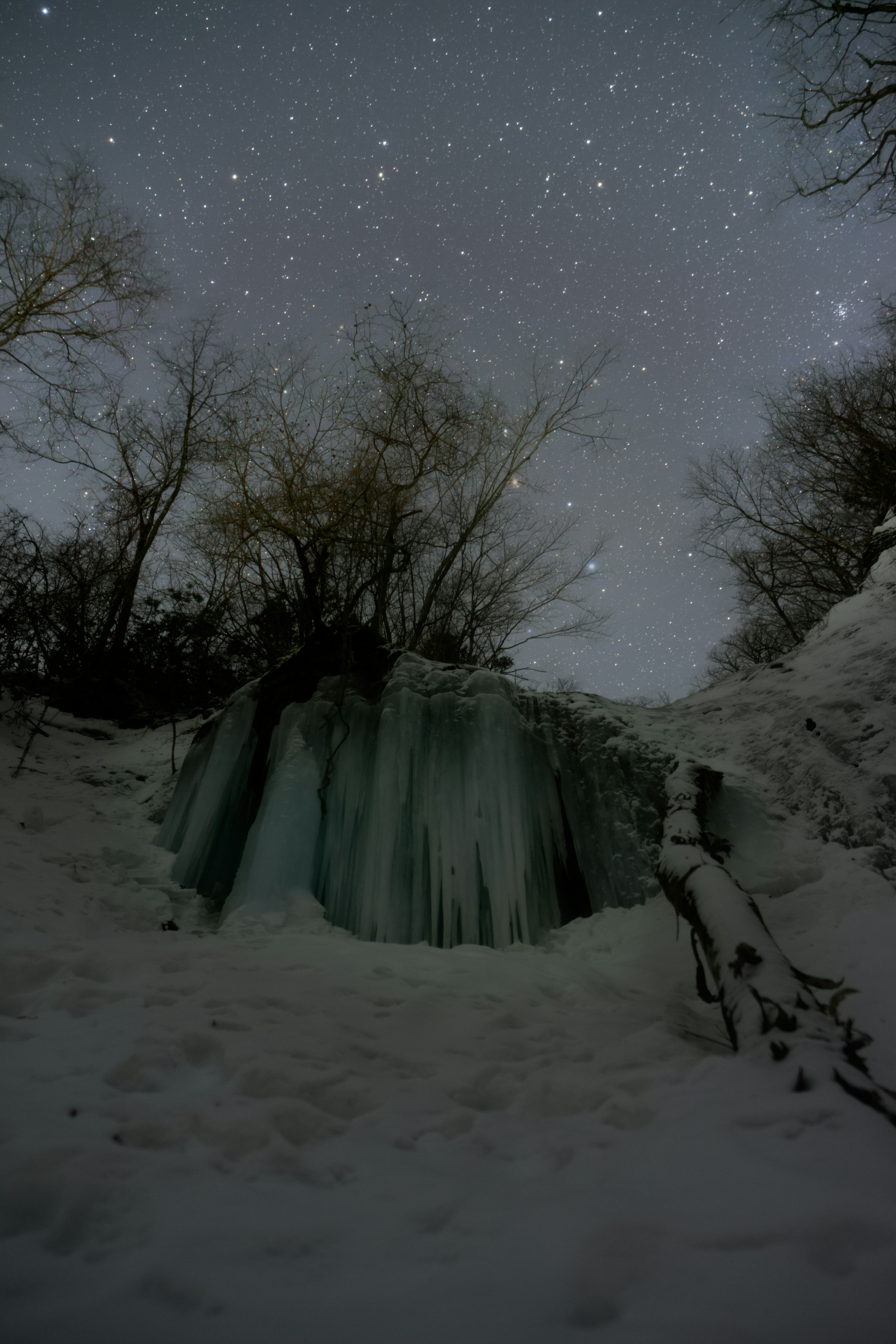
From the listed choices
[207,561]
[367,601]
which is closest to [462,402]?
[367,601]

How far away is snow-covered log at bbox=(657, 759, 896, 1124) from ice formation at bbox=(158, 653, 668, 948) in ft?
3.45

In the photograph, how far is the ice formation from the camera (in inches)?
159

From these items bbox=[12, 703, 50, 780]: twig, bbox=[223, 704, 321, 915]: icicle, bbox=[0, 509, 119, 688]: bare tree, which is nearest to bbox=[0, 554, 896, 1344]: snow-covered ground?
bbox=[223, 704, 321, 915]: icicle

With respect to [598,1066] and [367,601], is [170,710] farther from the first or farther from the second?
[598,1066]

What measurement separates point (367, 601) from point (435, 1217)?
29.5 ft

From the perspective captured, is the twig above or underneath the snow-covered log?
above

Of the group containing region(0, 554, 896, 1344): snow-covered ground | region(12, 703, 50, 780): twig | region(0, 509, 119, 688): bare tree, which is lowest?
region(0, 554, 896, 1344): snow-covered ground

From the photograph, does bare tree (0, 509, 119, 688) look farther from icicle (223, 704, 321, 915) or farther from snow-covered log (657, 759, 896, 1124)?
snow-covered log (657, 759, 896, 1124)

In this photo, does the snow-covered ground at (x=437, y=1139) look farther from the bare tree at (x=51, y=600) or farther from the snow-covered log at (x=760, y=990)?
the bare tree at (x=51, y=600)

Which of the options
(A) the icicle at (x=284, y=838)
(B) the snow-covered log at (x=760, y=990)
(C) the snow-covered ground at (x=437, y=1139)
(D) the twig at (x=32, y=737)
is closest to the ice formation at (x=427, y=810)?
(A) the icicle at (x=284, y=838)

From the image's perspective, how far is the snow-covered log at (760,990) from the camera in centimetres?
173

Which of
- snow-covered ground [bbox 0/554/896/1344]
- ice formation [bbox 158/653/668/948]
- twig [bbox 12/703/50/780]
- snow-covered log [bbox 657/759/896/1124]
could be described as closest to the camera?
snow-covered ground [bbox 0/554/896/1344]

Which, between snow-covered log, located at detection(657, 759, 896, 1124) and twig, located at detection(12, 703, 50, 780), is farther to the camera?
twig, located at detection(12, 703, 50, 780)

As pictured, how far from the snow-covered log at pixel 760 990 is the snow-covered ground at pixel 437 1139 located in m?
0.12
